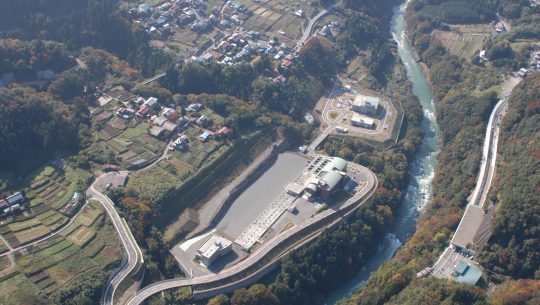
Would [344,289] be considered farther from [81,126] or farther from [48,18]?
[48,18]

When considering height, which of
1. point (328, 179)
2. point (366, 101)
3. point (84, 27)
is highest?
point (366, 101)

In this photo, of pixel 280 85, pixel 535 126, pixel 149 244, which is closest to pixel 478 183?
pixel 535 126

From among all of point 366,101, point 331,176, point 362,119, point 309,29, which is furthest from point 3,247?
point 309,29

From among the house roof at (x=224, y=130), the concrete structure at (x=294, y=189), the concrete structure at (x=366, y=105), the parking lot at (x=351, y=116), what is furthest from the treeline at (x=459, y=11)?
the concrete structure at (x=294, y=189)

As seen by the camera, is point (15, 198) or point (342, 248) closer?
point (15, 198)

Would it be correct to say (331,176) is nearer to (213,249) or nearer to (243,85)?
(213,249)

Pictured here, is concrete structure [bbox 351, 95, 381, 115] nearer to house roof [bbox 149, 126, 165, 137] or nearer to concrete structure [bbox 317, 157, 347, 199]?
concrete structure [bbox 317, 157, 347, 199]

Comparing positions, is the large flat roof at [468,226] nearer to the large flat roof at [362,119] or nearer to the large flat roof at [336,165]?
the large flat roof at [336,165]
